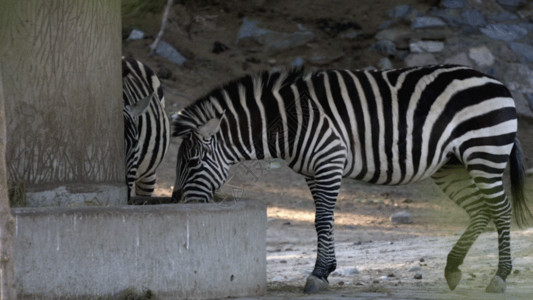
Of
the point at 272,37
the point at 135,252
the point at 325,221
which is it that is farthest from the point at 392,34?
the point at 135,252

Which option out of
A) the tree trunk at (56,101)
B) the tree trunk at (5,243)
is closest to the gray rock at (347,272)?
the tree trunk at (56,101)

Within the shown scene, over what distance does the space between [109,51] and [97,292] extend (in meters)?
1.69

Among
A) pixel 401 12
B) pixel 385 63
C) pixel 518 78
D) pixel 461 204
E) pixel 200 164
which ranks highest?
pixel 401 12

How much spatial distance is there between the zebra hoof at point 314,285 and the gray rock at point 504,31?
10.1m

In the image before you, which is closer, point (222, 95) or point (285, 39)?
point (222, 95)

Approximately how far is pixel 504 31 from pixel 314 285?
34.7ft

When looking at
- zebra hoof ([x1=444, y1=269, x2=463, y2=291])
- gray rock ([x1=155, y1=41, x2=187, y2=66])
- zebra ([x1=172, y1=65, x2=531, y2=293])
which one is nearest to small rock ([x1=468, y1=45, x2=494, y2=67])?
gray rock ([x1=155, y1=41, x2=187, y2=66])

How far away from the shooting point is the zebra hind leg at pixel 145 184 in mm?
8266

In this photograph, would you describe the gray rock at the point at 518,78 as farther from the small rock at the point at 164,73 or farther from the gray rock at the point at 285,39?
the small rock at the point at 164,73

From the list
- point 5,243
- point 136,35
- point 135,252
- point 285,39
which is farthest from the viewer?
point 285,39

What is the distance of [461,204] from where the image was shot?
735 cm

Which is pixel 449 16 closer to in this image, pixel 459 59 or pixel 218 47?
pixel 459 59

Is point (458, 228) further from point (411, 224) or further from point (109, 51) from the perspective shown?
point (109, 51)

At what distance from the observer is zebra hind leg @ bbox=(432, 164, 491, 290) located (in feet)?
22.8
